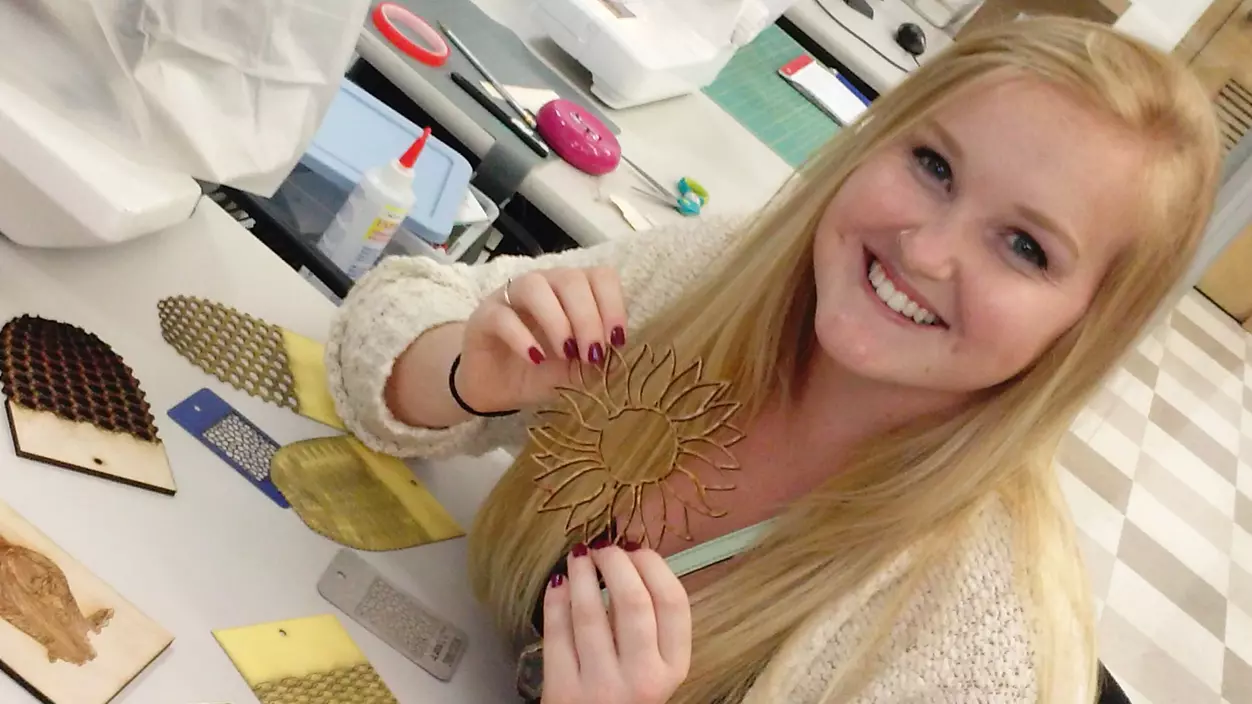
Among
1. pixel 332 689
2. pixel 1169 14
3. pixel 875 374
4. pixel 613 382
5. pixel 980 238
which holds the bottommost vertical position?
pixel 332 689

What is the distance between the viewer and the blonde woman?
24.0 inches

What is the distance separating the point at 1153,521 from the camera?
252 cm

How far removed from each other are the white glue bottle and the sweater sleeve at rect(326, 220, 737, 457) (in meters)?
0.13

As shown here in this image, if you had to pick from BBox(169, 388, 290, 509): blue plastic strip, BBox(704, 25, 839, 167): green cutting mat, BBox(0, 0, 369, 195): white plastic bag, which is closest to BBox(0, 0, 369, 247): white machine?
BBox(0, 0, 369, 195): white plastic bag

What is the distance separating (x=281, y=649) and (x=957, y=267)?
515mm

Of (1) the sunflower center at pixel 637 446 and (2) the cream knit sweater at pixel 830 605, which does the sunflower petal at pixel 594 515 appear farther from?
(2) the cream knit sweater at pixel 830 605

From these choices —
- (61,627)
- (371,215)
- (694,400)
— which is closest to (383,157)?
(371,215)

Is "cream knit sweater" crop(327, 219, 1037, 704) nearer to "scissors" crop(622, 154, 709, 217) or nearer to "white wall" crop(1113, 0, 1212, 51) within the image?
"scissors" crop(622, 154, 709, 217)

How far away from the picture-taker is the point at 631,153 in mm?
1362

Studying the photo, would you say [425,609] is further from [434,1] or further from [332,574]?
[434,1]

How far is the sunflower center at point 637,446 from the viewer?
2.31 ft

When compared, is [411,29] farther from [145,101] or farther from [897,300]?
→ [897,300]

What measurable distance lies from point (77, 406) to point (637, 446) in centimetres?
39

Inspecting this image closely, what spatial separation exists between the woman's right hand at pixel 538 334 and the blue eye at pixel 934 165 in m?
0.24
